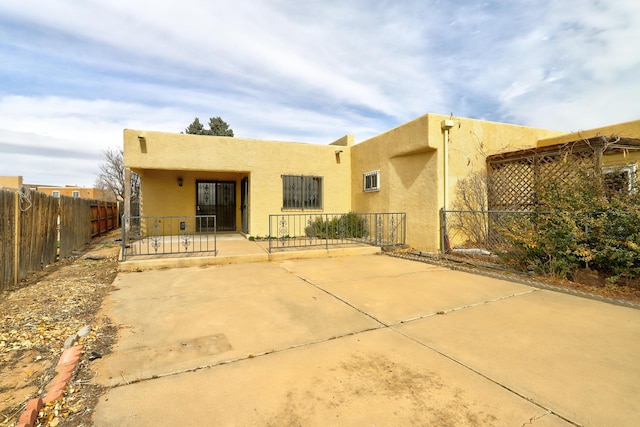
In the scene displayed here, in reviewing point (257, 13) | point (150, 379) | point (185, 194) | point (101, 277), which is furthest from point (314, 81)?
point (150, 379)

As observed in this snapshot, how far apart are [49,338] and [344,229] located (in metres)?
7.68

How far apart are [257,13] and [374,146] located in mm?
4896

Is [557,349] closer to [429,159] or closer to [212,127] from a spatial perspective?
[429,159]

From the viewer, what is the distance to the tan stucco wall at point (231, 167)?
891cm

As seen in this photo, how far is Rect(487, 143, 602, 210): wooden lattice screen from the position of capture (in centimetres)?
619

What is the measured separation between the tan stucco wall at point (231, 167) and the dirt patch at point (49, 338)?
4.46 meters

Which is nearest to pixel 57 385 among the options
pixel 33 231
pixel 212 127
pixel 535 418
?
pixel 535 418

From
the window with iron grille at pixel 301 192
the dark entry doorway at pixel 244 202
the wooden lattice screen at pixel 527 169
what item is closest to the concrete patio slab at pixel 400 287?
the wooden lattice screen at pixel 527 169

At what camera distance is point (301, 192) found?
10.4 meters

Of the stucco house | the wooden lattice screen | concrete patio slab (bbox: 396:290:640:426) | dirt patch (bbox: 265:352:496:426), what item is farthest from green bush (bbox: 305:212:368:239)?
dirt patch (bbox: 265:352:496:426)

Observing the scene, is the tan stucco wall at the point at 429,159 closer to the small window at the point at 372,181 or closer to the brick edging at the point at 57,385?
the small window at the point at 372,181

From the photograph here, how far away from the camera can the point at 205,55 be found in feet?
28.4

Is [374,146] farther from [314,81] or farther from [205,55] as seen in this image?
[205,55]

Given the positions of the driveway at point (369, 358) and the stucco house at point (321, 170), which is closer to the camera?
the driveway at point (369, 358)
